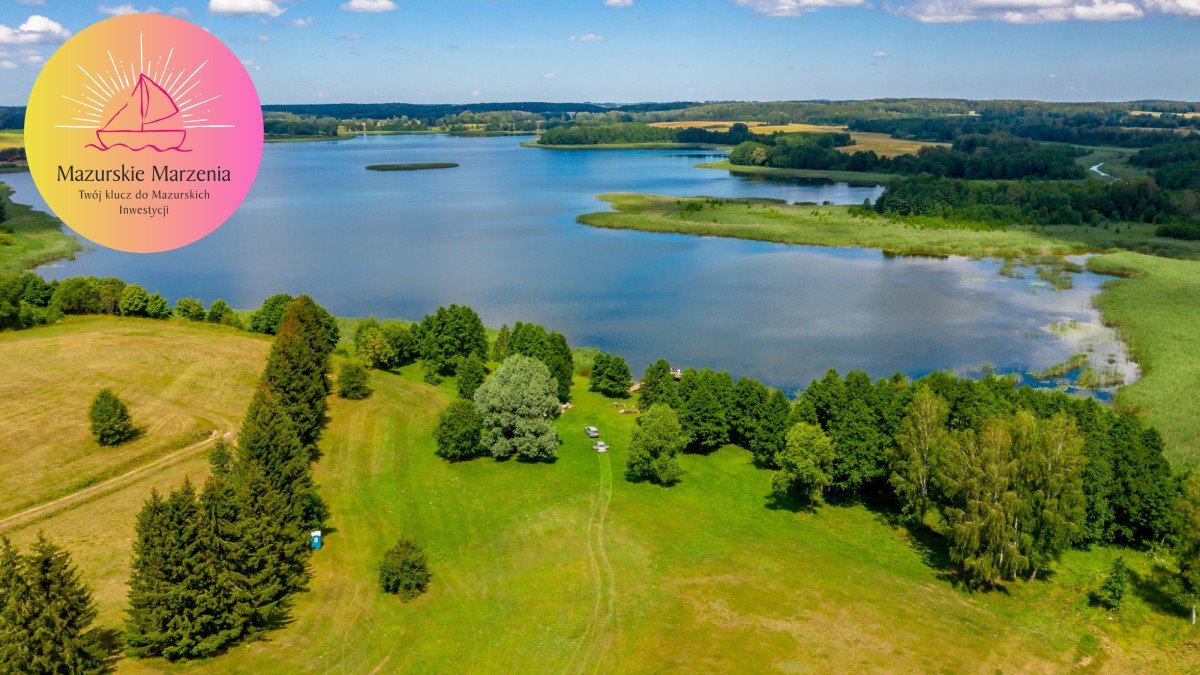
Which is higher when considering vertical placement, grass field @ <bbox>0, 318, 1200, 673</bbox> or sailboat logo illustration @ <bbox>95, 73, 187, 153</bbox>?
sailboat logo illustration @ <bbox>95, 73, 187, 153</bbox>

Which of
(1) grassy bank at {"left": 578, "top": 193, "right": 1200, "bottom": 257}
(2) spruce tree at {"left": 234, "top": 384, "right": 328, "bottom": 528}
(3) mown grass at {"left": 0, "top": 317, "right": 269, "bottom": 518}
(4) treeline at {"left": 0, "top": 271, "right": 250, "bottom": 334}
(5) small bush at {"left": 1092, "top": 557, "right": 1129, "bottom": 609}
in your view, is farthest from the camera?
(1) grassy bank at {"left": 578, "top": 193, "right": 1200, "bottom": 257}

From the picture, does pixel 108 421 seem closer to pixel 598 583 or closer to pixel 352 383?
pixel 352 383

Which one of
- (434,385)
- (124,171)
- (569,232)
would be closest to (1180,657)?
(434,385)

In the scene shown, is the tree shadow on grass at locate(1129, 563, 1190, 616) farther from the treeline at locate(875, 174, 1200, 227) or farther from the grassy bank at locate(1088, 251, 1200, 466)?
the treeline at locate(875, 174, 1200, 227)

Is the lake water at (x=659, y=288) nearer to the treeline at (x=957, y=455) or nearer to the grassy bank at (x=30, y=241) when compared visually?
the grassy bank at (x=30, y=241)

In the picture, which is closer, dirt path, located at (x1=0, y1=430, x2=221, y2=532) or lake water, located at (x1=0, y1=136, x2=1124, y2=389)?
dirt path, located at (x1=0, y1=430, x2=221, y2=532)

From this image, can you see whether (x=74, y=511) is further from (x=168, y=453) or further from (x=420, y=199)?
(x=420, y=199)

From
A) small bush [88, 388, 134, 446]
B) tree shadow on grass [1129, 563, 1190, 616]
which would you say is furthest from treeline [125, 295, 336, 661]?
tree shadow on grass [1129, 563, 1190, 616]
